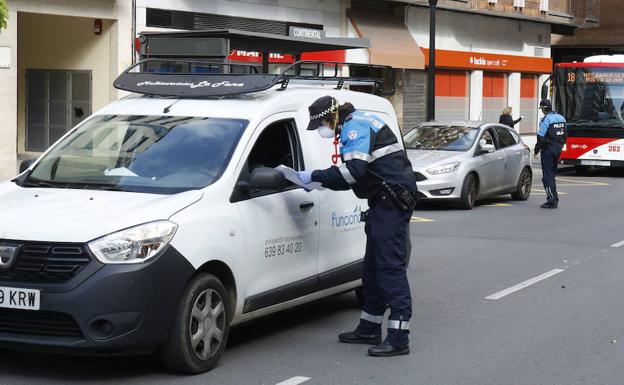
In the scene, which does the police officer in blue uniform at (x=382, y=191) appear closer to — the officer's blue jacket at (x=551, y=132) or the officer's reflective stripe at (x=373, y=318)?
the officer's reflective stripe at (x=373, y=318)

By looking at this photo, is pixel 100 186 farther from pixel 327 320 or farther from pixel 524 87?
pixel 524 87

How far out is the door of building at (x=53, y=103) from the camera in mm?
24281

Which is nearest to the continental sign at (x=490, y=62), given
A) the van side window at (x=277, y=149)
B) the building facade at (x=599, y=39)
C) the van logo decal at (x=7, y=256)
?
the building facade at (x=599, y=39)

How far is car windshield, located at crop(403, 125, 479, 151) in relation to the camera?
1877 centimetres

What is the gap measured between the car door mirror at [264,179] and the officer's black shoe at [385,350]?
1.33 meters

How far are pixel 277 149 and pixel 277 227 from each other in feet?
2.33

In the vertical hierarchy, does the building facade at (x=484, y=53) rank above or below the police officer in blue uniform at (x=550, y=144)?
above

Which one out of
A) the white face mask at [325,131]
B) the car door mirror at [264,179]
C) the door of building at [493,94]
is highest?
the door of building at [493,94]

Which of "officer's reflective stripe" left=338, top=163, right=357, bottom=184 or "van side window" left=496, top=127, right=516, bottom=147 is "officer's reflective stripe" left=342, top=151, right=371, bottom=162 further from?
"van side window" left=496, top=127, right=516, bottom=147

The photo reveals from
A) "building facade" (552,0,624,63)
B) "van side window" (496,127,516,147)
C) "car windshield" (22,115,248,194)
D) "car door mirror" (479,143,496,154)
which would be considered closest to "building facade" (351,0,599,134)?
"building facade" (552,0,624,63)

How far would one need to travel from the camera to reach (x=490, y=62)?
126 feet

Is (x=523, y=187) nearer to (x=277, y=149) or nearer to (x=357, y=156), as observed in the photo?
(x=277, y=149)

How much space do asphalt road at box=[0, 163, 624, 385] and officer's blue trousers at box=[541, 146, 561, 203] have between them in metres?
4.69

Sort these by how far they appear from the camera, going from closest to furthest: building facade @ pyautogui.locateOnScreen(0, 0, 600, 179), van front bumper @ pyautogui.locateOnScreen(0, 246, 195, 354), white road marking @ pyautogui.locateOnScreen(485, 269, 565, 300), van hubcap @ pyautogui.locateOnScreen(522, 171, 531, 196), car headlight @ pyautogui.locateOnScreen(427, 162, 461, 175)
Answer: van front bumper @ pyautogui.locateOnScreen(0, 246, 195, 354) < white road marking @ pyautogui.locateOnScreen(485, 269, 565, 300) < car headlight @ pyautogui.locateOnScreen(427, 162, 461, 175) < van hubcap @ pyautogui.locateOnScreen(522, 171, 531, 196) < building facade @ pyautogui.locateOnScreen(0, 0, 600, 179)
